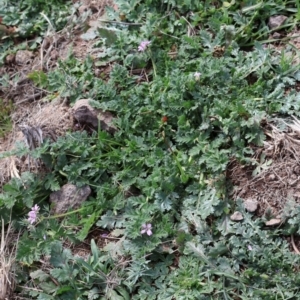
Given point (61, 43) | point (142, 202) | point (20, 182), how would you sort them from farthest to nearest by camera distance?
point (61, 43) < point (20, 182) < point (142, 202)

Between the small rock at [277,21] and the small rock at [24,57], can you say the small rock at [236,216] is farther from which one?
the small rock at [24,57]

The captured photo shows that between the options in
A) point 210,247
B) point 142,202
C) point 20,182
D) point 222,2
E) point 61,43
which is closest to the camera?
point 210,247

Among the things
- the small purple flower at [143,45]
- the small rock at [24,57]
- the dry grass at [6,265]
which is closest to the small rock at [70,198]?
the dry grass at [6,265]

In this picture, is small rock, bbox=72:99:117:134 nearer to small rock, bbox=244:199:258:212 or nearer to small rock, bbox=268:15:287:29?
small rock, bbox=244:199:258:212

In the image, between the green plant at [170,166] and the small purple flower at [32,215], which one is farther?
the small purple flower at [32,215]

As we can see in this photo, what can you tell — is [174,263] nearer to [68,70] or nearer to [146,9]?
[68,70]

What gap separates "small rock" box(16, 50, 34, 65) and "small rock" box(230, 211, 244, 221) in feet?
6.34

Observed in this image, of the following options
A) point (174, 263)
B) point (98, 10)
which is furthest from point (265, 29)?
point (174, 263)

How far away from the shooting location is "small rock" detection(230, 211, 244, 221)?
2.99 m

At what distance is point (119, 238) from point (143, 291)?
13.8 inches

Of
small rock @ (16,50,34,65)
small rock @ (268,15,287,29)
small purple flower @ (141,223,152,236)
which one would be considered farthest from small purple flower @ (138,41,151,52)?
small purple flower @ (141,223,152,236)

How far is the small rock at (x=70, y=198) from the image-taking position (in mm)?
3314

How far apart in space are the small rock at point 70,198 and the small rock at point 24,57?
1170mm

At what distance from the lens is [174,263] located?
3.04m
